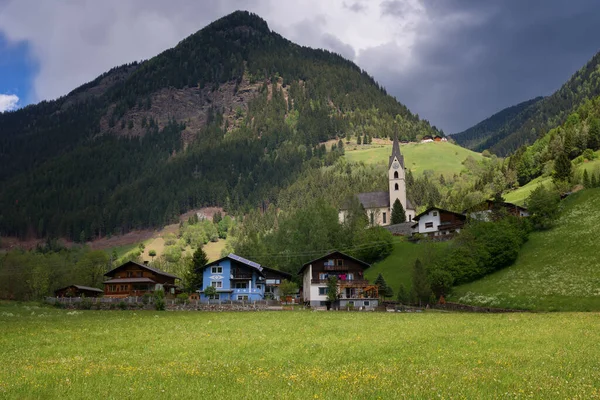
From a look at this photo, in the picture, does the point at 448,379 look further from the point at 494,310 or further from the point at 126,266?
the point at 126,266

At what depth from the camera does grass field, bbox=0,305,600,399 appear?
13641mm

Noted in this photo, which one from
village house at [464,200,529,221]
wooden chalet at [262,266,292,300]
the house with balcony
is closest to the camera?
the house with balcony

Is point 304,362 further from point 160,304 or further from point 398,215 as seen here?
point 398,215

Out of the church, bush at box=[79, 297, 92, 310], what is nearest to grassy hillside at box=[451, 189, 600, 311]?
bush at box=[79, 297, 92, 310]

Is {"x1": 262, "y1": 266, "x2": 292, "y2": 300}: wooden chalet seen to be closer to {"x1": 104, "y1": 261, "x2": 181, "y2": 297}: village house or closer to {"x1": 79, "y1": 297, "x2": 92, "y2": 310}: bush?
{"x1": 104, "y1": 261, "x2": 181, "y2": 297}: village house

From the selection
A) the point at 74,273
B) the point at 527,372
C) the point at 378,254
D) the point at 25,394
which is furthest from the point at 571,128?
the point at 25,394

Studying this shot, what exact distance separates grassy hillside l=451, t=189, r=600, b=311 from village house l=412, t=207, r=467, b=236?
23328 millimetres

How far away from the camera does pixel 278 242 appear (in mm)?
118875

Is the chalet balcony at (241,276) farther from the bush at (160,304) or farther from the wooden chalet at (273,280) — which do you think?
the bush at (160,304)

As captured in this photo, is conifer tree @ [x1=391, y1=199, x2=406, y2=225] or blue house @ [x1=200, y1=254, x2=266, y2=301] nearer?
blue house @ [x1=200, y1=254, x2=266, y2=301]

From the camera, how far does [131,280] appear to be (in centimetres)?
9469

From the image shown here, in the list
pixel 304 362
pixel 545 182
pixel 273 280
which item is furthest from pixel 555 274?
pixel 545 182

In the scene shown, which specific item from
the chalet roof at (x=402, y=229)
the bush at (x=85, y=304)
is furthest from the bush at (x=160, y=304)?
the chalet roof at (x=402, y=229)

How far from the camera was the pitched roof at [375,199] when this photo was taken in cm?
16850
